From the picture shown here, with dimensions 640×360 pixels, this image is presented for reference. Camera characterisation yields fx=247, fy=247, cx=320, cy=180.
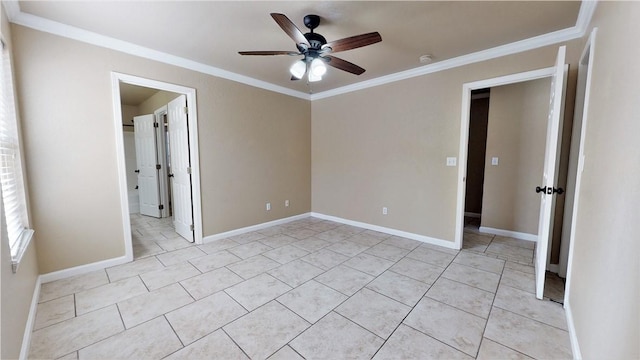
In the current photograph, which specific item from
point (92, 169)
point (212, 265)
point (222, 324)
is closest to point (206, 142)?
point (92, 169)

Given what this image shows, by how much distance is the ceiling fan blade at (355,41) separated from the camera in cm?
190

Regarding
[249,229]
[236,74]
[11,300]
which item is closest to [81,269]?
[11,300]

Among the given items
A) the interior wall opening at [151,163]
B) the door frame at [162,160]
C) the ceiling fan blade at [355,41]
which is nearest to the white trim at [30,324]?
the interior wall opening at [151,163]

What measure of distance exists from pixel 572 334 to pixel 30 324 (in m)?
3.74

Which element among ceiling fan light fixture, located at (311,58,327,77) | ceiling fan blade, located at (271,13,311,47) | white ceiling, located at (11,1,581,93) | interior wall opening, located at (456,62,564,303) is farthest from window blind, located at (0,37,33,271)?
interior wall opening, located at (456,62,564,303)

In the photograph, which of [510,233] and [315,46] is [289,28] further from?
[510,233]

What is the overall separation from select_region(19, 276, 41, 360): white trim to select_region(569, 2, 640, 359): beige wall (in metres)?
2.99

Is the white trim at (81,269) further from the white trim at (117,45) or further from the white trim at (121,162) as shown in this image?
the white trim at (117,45)

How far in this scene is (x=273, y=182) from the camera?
440 centimetres

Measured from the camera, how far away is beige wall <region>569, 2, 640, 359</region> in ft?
3.23

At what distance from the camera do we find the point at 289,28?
6.00 ft

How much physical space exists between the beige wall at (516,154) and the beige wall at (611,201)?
6.84 feet

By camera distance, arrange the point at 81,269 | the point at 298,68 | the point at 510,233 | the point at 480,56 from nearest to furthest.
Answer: the point at 298,68
the point at 81,269
the point at 480,56
the point at 510,233

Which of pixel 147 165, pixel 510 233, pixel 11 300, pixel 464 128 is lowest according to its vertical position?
pixel 510 233
